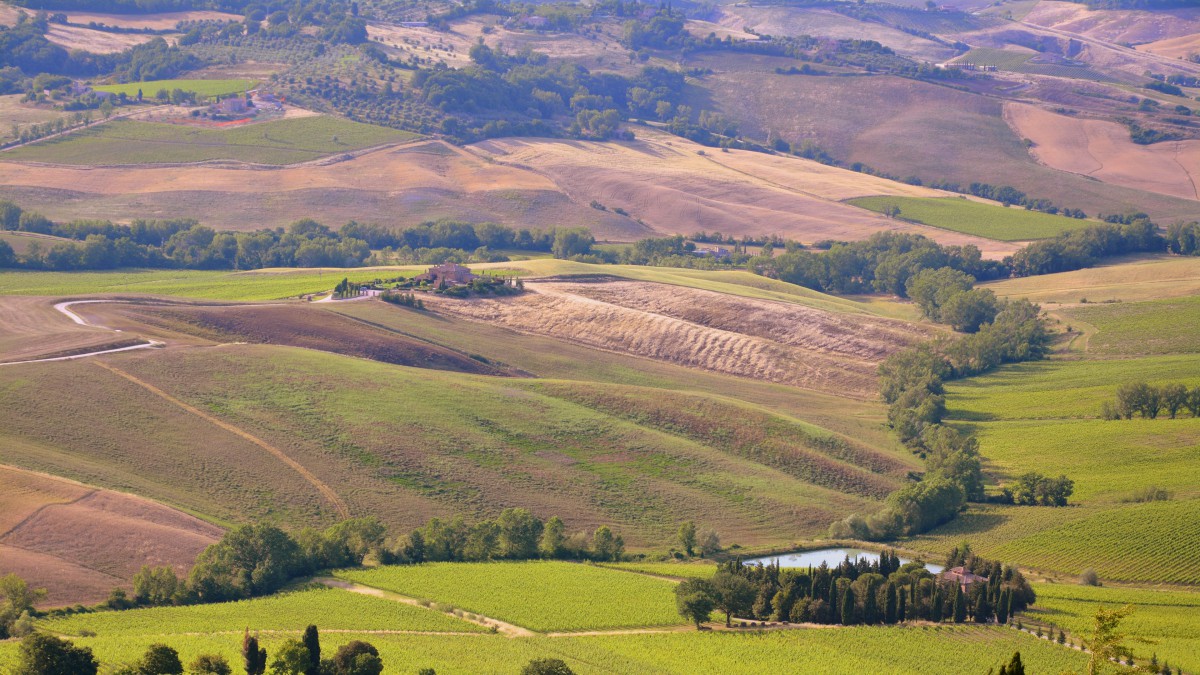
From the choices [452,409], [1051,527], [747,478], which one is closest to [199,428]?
[452,409]

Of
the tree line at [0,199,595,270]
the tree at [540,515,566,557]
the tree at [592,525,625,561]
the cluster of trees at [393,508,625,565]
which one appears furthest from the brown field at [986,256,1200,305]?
the tree at [540,515,566,557]

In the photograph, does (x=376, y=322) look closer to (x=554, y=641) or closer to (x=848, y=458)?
(x=848, y=458)

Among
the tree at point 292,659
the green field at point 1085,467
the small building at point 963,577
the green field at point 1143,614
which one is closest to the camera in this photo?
the tree at point 292,659

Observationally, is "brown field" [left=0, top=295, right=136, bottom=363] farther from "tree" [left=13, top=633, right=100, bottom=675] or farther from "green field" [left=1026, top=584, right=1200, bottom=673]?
"green field" [left=1026, top=584, right=1200, bottom=673]

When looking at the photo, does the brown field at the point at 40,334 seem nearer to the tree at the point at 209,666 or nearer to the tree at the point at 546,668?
the tree at the point at 209,666

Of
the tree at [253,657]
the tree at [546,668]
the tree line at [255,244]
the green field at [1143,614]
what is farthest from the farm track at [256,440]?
the tree line at [255,244]

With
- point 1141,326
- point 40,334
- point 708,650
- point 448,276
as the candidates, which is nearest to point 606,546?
point 708,650
